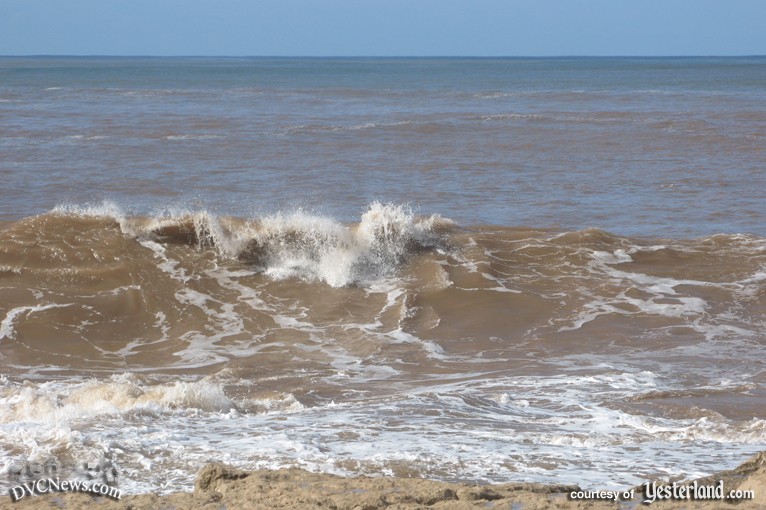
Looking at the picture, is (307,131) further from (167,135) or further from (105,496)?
(105,496)

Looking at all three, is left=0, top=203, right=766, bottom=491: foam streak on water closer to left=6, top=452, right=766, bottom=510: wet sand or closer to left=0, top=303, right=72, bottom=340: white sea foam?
left=0, top=303, right=72, bottom=340: white sea foam

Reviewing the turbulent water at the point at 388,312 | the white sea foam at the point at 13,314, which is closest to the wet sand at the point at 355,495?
the turbulent water at the point at 388,312

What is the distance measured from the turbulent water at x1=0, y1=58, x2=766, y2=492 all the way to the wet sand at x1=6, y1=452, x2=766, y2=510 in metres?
0.35

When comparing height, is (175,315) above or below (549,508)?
below

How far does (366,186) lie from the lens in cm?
1712

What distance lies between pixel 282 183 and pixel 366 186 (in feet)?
5.48

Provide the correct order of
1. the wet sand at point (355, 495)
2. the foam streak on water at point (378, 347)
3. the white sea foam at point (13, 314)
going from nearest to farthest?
1. the wet sand at point (355, 495)
2. the foam streak on water at point (378, 347)
3. the white sea foam at point (13, 314)

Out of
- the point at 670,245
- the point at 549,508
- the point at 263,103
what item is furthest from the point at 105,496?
the point at 263,103

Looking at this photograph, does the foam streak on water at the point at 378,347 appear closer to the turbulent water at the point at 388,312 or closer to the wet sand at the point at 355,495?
the turbulent water at the point at 388,312

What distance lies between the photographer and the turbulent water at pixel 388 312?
5.45 metres

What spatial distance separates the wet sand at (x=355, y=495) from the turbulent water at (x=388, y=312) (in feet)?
1.15

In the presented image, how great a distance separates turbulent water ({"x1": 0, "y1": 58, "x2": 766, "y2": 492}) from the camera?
17.9ft

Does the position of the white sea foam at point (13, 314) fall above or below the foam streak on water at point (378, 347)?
below

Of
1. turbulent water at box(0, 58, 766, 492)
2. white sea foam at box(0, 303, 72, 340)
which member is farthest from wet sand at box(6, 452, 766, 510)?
white sea foam at box(0, 303, 72, 340)
